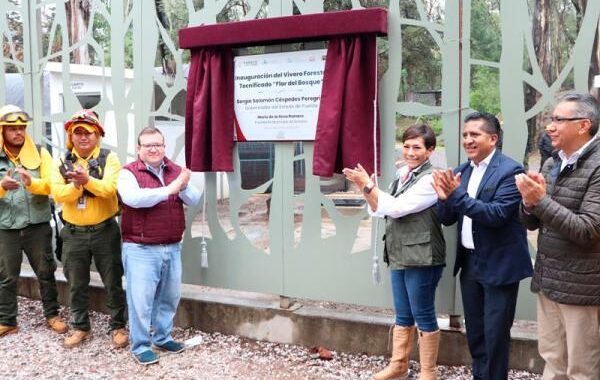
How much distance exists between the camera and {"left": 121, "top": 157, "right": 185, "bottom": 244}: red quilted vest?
408 centimetres

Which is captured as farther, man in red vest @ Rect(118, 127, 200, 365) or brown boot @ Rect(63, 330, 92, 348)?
brown boot @ Rect(63, 330, 92, 348)

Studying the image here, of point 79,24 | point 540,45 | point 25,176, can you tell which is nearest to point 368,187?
point 540,45

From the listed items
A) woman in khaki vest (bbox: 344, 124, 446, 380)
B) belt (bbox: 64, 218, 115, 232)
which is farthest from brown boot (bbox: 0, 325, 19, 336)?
woman in khaki vest (bbox: 344, 124, 446, 380)

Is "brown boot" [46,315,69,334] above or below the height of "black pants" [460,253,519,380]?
below

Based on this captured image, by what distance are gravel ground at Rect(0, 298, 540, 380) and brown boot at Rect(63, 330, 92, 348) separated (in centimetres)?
5

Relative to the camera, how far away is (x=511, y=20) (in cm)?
369

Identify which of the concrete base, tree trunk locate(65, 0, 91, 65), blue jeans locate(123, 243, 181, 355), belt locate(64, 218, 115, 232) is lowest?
the concrete base

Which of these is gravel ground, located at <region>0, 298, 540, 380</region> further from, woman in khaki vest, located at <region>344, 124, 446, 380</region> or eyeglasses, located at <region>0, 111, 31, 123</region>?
eyeglasses, located at <region>0, 111, 31, 123</region>

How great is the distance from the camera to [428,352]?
3.56m

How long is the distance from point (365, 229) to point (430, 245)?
81cm

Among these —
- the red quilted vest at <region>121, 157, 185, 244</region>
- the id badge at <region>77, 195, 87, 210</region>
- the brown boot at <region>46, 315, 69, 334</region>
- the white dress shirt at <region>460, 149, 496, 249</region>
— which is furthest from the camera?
the brown boot at <region>46, 315, 69, 334</region>

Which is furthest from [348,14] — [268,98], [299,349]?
[299,349]

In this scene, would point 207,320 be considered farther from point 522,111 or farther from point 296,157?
point 522,111

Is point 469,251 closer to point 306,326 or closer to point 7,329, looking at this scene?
point 306,326
